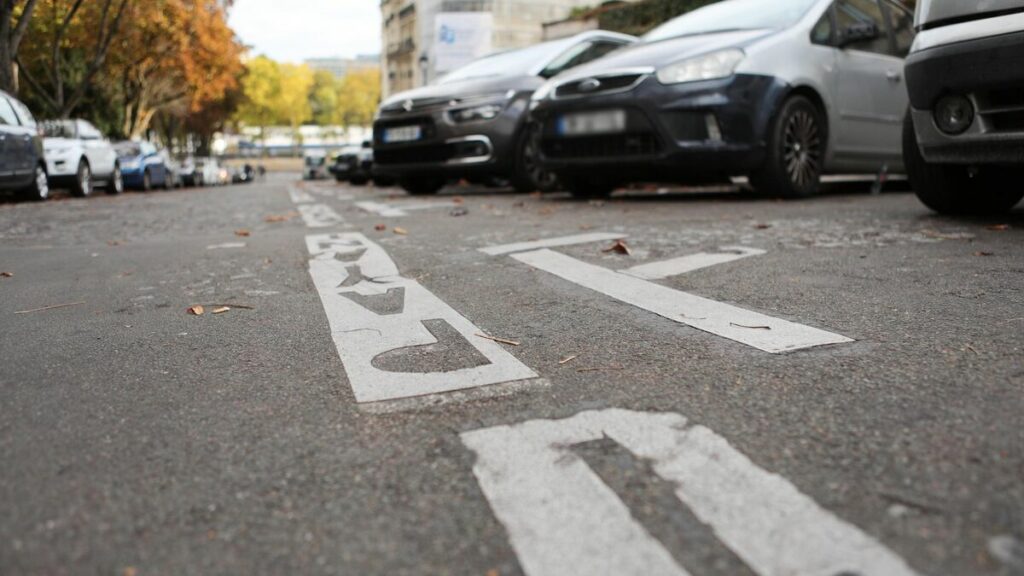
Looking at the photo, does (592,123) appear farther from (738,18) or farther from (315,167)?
(315,167)

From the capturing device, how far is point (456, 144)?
9695 mm

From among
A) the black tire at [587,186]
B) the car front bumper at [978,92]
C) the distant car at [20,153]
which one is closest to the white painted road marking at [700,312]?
the car front bumper at [978,92]

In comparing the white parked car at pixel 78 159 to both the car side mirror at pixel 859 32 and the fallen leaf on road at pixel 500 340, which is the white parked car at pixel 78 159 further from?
the fallen leaf on road at pixel 500 340

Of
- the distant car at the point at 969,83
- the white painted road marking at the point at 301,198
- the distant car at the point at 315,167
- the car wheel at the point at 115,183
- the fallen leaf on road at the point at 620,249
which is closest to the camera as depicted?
the distant car at the point at 969,83

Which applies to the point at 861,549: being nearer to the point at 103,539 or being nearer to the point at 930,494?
the point at 930,494

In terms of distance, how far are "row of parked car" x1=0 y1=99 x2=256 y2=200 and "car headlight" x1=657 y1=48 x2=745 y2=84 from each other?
29.9ft

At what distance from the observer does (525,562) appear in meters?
1.28

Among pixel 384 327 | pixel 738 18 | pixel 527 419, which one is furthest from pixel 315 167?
pixel 527 419

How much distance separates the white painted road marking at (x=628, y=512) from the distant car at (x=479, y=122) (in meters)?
7.47

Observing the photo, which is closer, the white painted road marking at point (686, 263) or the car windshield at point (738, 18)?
the white painted road marking at point (686, 263)

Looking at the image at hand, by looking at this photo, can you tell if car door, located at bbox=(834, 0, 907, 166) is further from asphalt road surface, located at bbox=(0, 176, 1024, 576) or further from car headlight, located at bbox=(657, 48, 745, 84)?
asphalt road surface, located at bbox=(0, 176, 1024, 576)

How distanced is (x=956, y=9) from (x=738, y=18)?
131 inches

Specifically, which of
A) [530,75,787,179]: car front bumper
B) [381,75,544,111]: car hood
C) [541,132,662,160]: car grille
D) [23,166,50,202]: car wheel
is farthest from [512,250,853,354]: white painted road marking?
[23,166,50,202]: car wheel

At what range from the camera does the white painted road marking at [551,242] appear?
4703mm
